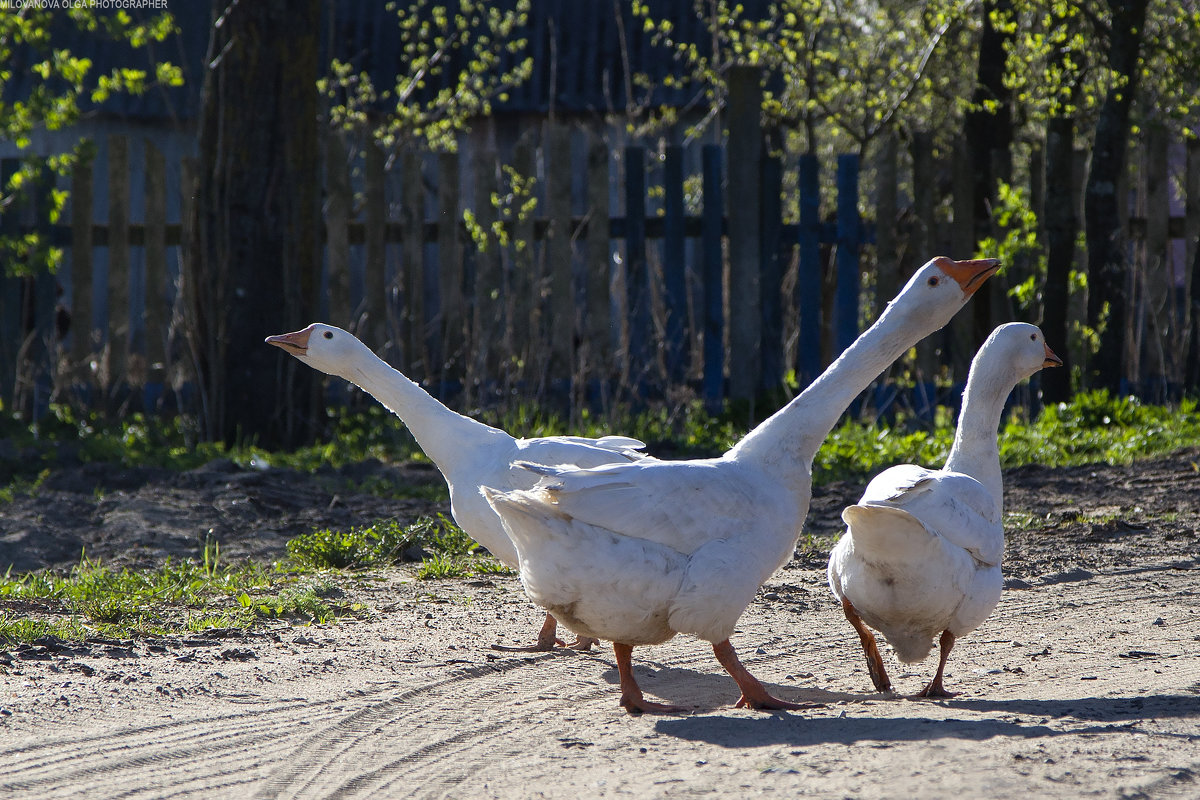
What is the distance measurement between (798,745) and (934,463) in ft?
17.7

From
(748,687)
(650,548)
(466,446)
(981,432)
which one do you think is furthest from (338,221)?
(748,687)

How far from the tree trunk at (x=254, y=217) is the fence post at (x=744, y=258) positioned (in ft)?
11.7

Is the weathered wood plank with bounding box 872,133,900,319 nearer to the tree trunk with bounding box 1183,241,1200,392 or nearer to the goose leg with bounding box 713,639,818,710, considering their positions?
the tree trunk with bounding box 1183,241,1200,392

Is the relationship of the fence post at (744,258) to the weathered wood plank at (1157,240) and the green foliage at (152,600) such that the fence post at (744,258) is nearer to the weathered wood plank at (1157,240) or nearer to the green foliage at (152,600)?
the weathered wood plank at (1157,240)

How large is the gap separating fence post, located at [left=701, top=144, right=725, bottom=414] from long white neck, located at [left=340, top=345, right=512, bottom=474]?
5121 millimetres

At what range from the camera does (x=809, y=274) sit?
33.7ft

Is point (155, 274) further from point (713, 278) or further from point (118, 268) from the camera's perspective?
point (713, 278)

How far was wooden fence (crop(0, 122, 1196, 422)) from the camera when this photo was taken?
1018 cm

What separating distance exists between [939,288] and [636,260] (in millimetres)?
5774

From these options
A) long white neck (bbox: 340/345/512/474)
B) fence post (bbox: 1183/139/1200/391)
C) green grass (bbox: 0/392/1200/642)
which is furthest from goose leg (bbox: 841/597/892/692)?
fence post (bbox: 1183/139/1200/391)

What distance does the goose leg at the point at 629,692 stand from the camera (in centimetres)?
405

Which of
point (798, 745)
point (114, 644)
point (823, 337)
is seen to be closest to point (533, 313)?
point (823, 337)

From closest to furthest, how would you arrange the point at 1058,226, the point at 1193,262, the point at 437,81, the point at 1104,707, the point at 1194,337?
the point at 1104,707 → the point at 1058,226 → the point at 1194,337 → the point at 1193,262 → the point at 437,81

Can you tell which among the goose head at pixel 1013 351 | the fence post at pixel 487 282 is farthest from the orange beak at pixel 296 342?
the fence post at pixel 487 282
